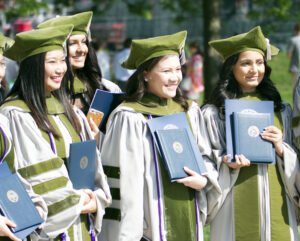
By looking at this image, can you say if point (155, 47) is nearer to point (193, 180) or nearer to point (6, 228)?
point (193, 180)

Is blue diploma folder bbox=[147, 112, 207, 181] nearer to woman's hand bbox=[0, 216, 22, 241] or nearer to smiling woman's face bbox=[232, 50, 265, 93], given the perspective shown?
smiling woman's face bbox=[232, 50, 265, 93]

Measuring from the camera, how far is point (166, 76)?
444 cm

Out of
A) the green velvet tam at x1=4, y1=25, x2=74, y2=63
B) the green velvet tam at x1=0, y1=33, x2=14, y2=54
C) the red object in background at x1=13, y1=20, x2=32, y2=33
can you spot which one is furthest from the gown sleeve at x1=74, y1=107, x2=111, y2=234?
the red object in background at x1=13, y1=20, x2=32, y2=33

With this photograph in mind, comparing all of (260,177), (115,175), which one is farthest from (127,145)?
(260,177)

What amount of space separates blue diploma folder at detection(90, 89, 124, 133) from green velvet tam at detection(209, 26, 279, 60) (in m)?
0.80

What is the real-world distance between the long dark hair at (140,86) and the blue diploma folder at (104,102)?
13cm

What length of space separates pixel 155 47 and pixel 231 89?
2.47 feet

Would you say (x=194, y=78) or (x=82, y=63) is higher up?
(x=82, y=63)

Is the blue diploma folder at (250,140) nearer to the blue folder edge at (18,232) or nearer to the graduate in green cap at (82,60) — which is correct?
the graduate in green cap at (82,60)

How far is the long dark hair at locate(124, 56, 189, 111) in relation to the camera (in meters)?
4.46

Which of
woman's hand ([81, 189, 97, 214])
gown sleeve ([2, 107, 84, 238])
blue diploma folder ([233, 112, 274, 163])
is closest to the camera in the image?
gown sleeve ([2, 107, 84, 238])

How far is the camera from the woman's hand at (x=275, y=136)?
454cm

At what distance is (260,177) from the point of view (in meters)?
4.63

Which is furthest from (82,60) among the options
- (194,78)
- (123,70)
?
(194,78)
